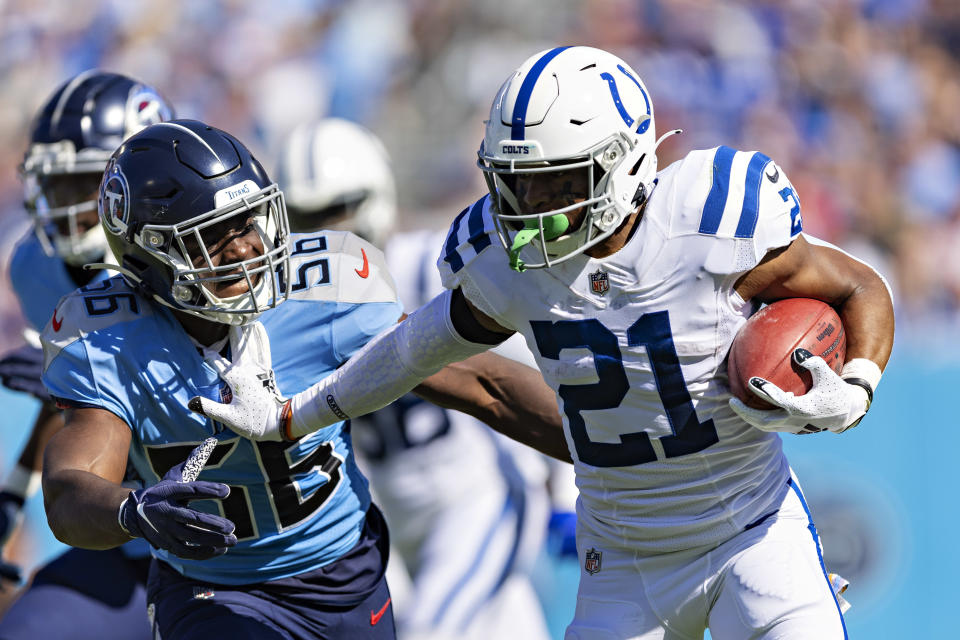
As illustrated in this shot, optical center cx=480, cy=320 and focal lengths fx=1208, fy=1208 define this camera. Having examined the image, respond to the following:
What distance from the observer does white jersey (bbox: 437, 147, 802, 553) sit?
96.7 inches

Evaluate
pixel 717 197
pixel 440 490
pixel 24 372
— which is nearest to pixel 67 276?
pixel 24 372

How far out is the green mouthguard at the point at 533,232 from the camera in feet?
7.82

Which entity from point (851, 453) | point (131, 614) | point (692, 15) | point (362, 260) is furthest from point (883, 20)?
point (131, 614)

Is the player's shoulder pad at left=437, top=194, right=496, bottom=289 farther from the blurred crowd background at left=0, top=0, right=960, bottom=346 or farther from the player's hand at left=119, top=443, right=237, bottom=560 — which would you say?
the blurred crowd background at left=0, top=0, right=960, bottom=346

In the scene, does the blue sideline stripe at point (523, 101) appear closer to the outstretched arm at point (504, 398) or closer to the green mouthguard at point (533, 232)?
the green mouthguard at point (533, 232)

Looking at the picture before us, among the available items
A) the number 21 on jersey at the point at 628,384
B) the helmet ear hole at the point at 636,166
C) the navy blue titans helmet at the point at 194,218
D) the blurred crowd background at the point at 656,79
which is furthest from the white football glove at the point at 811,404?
the blurred crowd background at the point at 656,79

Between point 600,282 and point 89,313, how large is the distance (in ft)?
3.68

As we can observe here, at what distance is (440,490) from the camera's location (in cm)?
491

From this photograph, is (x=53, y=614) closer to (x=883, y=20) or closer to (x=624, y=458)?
(x=624, y=458)

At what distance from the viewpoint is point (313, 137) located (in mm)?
5133

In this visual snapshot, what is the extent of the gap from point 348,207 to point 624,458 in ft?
9.01

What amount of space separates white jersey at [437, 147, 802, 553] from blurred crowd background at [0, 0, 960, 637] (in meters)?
3.69

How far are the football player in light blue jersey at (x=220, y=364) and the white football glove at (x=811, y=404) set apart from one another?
96 cm

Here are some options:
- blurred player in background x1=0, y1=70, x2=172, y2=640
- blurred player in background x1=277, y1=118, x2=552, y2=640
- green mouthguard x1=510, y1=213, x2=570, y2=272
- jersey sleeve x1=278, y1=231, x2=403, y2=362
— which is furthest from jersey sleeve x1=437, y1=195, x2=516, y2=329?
blurred player in background x1=277, y1=118, x2=552, y2=640
